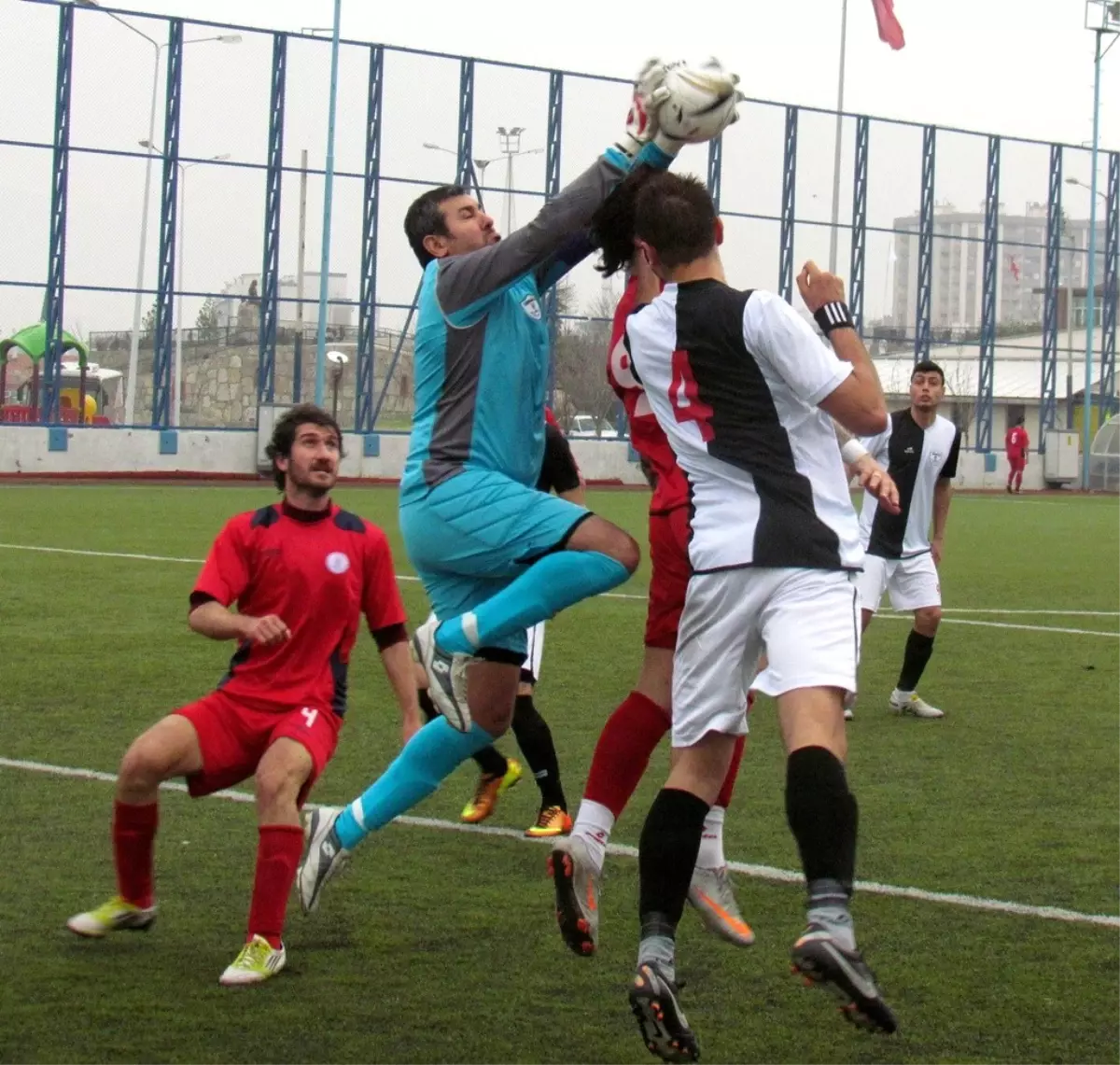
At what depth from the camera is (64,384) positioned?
1681 inches

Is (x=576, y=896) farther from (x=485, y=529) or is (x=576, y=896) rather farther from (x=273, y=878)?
(x=485, y=529)

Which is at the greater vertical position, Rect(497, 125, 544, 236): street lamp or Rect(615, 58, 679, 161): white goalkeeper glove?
Rect(497, 125, 544, 236): street lamp

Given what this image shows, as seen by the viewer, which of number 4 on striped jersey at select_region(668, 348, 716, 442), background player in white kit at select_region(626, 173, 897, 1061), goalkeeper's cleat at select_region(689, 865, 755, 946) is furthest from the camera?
goalkeeper's cleat at select_region(689, 865, 755, 946)

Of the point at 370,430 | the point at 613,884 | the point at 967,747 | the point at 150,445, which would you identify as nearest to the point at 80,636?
the point at 967,747

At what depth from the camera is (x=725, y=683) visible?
4.38 m

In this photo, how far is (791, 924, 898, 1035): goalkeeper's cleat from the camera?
12.1ft

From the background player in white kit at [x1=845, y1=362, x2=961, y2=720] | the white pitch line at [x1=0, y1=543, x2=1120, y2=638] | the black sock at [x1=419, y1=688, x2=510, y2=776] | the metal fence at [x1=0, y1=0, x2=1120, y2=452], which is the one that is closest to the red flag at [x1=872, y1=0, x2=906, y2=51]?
the metal fence at [x1=0, y1=0, x2=1120, y2=452]

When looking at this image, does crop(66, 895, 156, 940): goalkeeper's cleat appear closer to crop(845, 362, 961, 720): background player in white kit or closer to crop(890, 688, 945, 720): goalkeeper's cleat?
crop(890, 688, 945, 720): goalkeeper's cleat

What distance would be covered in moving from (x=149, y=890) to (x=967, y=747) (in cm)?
450

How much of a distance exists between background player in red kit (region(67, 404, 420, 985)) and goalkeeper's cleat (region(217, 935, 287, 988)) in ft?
0.14

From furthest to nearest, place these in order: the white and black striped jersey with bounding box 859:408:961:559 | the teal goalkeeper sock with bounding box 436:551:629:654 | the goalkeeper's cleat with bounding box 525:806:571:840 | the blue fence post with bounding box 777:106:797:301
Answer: the blue fence post with bounding box 777:106:797:301
the white and black striped jersey with bounding box 859:408:961:559
the goalkeeper's cleat with bounding box 525:806:571:840
the teal goalkeeper sock with bounding box 436:551:629:654

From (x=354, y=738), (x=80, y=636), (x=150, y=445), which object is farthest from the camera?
(x=150, y=445)

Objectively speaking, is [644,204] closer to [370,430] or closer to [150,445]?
[150,445]

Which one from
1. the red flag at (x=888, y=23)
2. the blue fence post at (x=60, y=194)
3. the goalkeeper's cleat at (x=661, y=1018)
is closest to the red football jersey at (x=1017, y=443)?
the red flag at (x=888, y=23)
